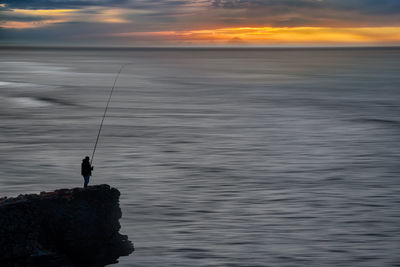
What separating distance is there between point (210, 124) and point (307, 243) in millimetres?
19366

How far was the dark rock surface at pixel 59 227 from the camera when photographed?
656 centimetres

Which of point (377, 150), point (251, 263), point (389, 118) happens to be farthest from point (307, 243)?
Result: point (389, 118)

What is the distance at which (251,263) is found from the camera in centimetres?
995

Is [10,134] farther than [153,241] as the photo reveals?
Yes

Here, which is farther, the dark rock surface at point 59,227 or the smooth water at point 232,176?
the smooth water at point 232,176

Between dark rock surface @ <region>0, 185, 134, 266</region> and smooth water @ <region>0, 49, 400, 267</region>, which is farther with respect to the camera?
smooth water @ <region>0, 49, 400, 267</region>

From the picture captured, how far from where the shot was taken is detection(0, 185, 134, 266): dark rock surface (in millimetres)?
6562

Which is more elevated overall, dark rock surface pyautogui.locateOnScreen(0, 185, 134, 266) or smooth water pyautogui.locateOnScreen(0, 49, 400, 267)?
dark rock surface pyautogui.locateOnScreen(0, 185, 134, 266)

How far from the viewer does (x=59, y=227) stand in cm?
700

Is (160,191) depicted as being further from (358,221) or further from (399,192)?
(399,192)

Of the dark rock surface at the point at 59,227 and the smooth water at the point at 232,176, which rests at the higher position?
the dark rock surface at the point at 59,227

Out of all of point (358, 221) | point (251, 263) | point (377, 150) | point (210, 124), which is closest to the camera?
point (251, 263)

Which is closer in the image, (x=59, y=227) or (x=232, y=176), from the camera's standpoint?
(x=59, y=227)

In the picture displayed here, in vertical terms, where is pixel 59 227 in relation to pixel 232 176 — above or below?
above
